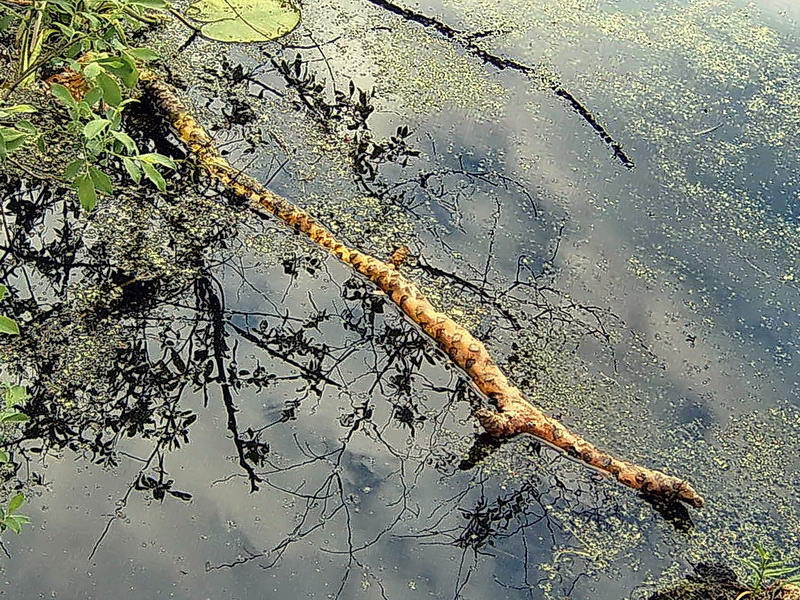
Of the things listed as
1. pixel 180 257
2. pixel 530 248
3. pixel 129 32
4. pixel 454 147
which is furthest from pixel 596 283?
pixel 129 32

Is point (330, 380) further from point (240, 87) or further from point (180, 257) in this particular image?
point (240, 87)

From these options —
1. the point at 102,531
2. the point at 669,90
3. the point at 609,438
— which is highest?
the point at 669,90

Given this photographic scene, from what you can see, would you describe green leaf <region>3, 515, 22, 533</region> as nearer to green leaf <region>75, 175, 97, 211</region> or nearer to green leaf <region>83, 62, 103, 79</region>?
green leaf <region>75, 175, 97, 211</region>

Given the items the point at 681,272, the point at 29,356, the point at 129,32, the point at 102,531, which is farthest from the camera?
the point at 129,32

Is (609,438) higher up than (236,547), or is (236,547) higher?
(609,438)

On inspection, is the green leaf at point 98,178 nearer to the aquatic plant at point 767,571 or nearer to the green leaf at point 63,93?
the green leaf at point 63,93

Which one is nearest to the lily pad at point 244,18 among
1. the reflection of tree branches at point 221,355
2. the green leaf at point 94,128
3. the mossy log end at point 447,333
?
the mossy log end at point 447,333

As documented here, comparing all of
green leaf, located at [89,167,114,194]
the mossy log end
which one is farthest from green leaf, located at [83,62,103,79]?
the mossy log end

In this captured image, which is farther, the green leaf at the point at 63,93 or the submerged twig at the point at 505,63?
the submerged twig at the point at 505,63

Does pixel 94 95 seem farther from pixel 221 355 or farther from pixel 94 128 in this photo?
pixel 221 355
